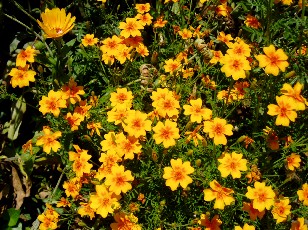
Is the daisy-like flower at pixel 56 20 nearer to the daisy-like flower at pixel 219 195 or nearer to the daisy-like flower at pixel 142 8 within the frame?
the daisy-like flower at pixel 142 8

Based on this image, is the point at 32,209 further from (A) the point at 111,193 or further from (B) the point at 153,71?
(B) the point at 153,71

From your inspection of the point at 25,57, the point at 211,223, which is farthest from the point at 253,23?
the point at 25,57

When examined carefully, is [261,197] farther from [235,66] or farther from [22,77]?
[22,77]

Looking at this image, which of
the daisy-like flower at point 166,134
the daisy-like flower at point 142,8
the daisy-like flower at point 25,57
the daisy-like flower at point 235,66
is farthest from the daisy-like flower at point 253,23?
the daisy-like flower at point 25,57

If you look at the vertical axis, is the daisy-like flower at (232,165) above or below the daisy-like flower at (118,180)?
above

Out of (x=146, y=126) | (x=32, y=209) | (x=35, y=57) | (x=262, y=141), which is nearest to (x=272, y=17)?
(x=262, y=141)
